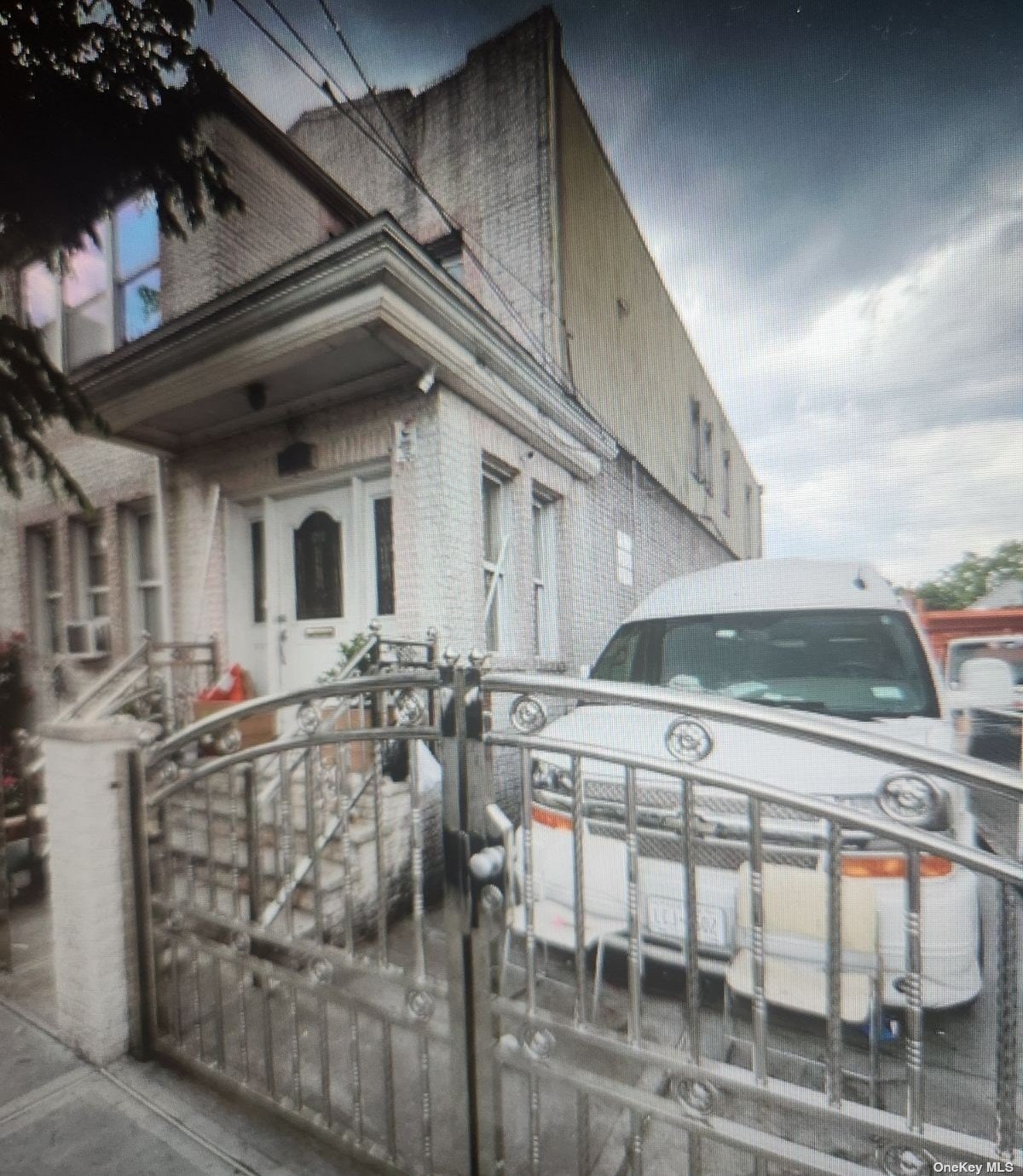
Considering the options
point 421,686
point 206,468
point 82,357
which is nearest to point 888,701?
point 421,686

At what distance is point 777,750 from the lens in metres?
1.93

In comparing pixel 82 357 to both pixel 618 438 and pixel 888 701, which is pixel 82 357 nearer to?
pixel 618 438

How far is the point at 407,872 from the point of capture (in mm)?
3023

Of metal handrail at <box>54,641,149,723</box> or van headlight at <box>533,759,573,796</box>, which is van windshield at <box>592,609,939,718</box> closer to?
van headlight at <box>533,759,573,796</box>

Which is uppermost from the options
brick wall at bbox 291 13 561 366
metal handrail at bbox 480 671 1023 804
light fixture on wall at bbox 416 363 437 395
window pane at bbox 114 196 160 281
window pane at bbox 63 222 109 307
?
brick wall at bbox 291 13 561 366

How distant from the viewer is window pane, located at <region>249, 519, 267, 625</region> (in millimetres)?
3697

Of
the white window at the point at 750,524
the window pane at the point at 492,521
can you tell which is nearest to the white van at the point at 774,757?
the white window at the point at 750,524

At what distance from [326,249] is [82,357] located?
2.32 metres

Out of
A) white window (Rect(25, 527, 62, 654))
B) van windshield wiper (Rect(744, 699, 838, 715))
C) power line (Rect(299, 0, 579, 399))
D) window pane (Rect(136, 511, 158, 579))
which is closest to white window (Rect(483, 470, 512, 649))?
power line (Rect(299, 0, 579, 399))

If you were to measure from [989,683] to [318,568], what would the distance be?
3.52 metres

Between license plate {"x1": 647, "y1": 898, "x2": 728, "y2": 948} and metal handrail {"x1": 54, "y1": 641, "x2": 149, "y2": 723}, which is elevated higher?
metal handrail {"x1": 54, "y1": 641, "x2": 149, "y2": 723}

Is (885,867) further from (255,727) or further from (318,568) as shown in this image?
(318,568)

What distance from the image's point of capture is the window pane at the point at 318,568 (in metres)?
3.57

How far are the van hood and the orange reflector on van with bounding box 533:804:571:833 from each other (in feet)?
0.64
